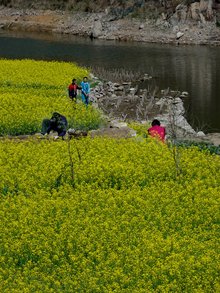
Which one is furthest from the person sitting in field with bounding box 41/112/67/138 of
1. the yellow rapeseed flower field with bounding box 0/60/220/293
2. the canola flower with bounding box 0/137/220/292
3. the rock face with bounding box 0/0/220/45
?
the rock face with bounding box 0/0/220/45

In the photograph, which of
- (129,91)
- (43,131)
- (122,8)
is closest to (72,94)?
(43,131)

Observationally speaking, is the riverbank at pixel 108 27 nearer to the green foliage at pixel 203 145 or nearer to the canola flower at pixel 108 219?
the green foliage at pixel 203 145

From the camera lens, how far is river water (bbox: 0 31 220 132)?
4456cm

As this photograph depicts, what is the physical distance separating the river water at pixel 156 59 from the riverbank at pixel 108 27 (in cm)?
404

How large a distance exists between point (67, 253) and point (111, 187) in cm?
541

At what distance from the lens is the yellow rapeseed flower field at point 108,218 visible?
15.2 metres

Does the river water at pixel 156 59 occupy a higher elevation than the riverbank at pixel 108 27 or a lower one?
lower

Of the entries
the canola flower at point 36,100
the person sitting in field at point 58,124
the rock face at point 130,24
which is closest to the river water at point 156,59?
the rock face at point 130,24

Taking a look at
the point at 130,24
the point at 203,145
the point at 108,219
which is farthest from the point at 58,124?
the point at 130,24

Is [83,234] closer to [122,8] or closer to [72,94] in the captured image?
[72,94]

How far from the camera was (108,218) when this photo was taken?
1838cm

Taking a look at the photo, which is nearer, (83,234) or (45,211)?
(83,234)

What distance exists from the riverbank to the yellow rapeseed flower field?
61632 millimetres

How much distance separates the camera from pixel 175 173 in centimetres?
2252
